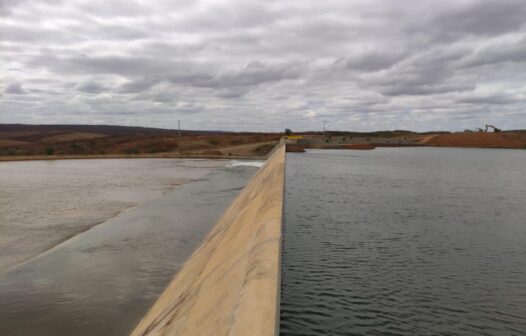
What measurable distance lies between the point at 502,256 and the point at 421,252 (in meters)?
2.04

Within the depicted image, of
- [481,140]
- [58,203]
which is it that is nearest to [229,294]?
[58,203]

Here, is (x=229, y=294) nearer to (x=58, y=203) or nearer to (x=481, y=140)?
(x=58, y=203)

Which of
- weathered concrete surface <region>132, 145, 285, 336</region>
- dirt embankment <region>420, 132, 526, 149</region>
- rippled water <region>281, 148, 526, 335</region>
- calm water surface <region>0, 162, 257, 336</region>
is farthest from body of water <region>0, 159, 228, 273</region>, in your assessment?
dirt embankment <region>420, 132, 526, 149</region>

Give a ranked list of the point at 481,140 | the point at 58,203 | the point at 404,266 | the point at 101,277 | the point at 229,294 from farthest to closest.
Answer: the point at 481,140
the point at 58,203
the point at 101,277
the point at 404,266
the point at 229,294

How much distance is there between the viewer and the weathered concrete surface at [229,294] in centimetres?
469

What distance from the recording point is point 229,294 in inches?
241

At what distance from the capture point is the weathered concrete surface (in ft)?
15.4

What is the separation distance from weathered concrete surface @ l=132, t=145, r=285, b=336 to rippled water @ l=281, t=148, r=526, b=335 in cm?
134

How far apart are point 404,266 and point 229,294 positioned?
18.2ft

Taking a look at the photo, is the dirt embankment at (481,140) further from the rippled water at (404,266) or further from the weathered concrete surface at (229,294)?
the weathered concrete surface at (229,294)

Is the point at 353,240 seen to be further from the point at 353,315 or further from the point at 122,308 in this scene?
the point at 122,308

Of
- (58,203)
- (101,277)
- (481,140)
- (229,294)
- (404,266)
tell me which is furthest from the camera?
(481,140)

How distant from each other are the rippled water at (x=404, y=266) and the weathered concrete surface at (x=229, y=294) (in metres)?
1.34

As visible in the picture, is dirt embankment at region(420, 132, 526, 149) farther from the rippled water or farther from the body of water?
the rippled water
